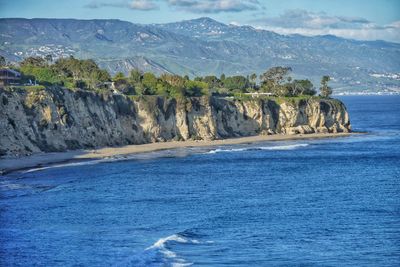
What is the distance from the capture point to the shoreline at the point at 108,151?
92.0 meters

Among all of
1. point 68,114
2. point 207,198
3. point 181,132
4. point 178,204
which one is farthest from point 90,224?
point 181,132

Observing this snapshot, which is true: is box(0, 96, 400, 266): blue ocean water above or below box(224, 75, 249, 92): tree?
below

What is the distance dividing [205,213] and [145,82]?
287 feet

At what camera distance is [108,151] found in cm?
10988

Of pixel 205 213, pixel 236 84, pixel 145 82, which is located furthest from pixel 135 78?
pixel 205 213

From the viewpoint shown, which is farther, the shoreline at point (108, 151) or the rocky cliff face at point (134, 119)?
the rocky cliff face at point (134, 119)

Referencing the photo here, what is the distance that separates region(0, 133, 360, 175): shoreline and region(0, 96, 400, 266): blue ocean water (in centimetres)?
366

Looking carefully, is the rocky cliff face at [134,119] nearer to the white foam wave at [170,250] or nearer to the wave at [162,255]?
the white foam wave at [170,250]

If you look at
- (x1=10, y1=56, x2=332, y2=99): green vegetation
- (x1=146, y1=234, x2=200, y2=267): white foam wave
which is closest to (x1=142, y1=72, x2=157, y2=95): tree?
(x1=10, y1=56, x2=332, y2=99): green vegetation

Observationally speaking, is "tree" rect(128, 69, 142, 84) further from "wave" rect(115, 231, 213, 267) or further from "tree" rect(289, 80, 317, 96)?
"wave" rect(115, 231, 213, 267)

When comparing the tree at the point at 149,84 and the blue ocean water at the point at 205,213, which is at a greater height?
the tree at the point at 149,84

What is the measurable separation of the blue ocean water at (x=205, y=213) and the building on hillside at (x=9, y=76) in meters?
28.8

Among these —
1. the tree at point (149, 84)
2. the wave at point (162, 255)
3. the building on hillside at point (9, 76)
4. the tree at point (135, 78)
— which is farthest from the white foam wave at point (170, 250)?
the tree at point (135, 78)

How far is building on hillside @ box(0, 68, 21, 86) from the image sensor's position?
120m
